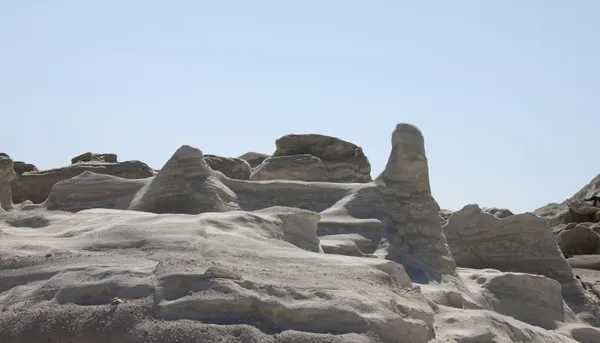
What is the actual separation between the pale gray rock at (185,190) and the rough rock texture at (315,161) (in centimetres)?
407

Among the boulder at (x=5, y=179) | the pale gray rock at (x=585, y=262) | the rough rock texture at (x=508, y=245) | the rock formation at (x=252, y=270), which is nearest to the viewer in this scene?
the rock formation at (x=252, y=270)

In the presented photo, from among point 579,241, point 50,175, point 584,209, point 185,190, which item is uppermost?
point 50,175

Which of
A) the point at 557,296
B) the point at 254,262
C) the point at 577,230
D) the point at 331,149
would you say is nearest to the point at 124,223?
the point at 254,262

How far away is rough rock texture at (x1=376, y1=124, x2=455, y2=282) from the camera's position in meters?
11.9

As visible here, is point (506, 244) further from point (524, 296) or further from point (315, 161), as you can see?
point (315, 161)

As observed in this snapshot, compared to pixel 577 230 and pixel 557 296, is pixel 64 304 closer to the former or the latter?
pixel 557 296

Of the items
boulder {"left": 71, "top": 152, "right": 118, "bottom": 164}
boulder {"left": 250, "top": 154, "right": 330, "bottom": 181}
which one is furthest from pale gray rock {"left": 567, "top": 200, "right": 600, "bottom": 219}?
boulder {"left": 71, "top": 152, "right": 118, "bottom": 164}

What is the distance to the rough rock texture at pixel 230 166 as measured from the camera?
15.6 m

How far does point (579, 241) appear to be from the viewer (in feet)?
72.9

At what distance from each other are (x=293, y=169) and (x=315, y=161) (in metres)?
0.48

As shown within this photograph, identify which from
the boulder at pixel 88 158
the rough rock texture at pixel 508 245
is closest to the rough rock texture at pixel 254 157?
the boulder at pixel 88 158

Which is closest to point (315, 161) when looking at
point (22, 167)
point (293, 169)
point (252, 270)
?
point (293, 169)

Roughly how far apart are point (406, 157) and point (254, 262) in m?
5.87

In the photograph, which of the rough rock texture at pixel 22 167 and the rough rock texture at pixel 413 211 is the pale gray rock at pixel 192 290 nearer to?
→ the rough rock texture at pixel 413 211
